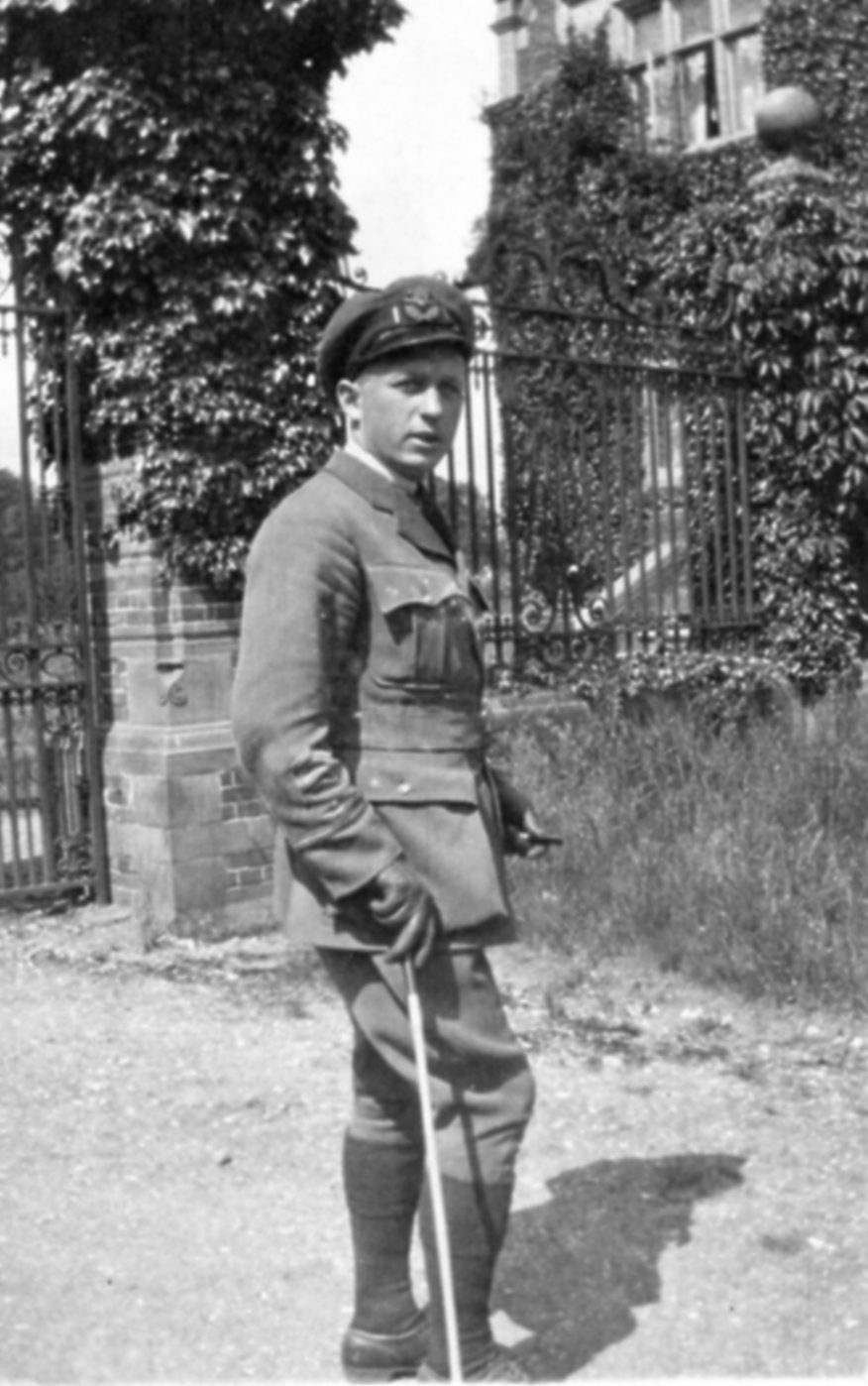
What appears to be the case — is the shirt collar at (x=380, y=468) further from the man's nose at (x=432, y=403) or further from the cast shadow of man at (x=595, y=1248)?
the cast shadow of man at (x=595, y=1248)

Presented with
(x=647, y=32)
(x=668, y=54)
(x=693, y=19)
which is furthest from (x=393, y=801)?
(x=647, y=32)

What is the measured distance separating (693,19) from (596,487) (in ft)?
43.9

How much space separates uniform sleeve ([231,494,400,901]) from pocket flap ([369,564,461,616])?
4cm

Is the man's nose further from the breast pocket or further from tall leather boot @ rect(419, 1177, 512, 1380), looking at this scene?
tall leather boot @ rect(419, 1177, 512, 1380)

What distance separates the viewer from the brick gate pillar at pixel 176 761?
721cm

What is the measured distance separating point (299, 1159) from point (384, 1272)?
54.5 inches

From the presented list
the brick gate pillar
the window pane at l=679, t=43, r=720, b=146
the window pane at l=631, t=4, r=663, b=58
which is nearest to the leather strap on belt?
the brick gate pillar

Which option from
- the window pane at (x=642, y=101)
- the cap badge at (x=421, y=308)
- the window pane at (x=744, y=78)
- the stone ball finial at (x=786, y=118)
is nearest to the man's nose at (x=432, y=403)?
the cap badge at (x=421, y=308)

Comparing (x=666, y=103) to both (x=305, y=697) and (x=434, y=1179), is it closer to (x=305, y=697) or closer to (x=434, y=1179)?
(x=305, y=697)

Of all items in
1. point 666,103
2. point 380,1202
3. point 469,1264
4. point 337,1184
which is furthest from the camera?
point 666,103

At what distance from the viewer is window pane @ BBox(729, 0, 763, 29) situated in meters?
21.3

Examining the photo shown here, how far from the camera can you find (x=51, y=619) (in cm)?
757

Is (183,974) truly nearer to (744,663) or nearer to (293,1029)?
(293,1029)

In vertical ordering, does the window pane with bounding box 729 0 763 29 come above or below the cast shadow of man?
above
